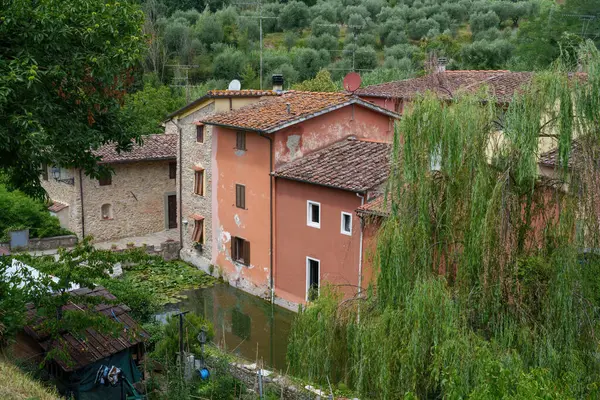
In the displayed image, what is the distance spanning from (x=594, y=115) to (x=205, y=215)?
1676 cm

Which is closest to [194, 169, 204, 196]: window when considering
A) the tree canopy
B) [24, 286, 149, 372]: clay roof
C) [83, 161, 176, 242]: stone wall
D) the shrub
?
[83, 161, 176, 242]: stone wall

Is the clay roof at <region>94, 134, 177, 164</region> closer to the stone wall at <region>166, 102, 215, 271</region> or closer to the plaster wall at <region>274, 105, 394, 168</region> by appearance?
the stone wall at <region>166, 102, 215, 271</region>

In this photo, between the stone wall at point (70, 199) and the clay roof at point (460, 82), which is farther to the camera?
the stone wall at point (70, 199)

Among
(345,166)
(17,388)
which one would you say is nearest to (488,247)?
(17,388)

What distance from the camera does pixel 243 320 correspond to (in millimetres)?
20266

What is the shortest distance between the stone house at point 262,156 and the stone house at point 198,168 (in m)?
0.36

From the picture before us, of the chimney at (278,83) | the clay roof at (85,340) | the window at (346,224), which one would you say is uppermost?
the chimney at (278,83)

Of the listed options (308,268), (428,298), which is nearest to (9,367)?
(428,298)

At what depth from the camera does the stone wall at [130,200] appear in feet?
87.0

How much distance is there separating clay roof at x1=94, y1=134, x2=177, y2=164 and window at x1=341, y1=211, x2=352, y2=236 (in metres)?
10.2

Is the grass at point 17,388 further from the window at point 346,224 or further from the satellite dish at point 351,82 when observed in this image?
the satellite dish at point 351,82

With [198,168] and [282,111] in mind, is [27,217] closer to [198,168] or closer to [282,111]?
[198,168]

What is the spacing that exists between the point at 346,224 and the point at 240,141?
534 centimetres

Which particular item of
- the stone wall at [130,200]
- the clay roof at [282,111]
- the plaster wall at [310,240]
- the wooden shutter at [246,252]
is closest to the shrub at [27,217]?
the stone wall at [130,200]
